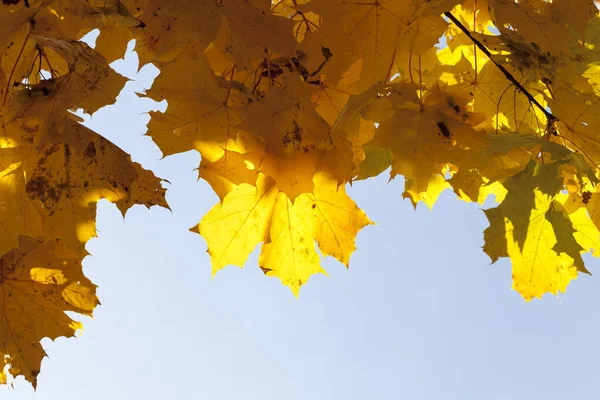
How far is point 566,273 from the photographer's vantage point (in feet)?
4.95

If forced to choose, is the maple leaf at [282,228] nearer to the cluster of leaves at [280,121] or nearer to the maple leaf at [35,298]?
the cluster of leaves at [280,121]

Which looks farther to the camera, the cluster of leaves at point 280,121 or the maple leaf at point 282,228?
the maple leaf at point 282,228

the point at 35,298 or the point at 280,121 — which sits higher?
the point at 280,121

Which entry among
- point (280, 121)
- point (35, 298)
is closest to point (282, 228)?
point (280, 121)

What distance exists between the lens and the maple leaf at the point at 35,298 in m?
1.59

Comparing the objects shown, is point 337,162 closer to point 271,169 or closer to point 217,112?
point 271,169

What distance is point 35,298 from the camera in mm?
1616

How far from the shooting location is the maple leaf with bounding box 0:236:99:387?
62.7 inches

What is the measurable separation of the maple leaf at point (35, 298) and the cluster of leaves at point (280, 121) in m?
0.01

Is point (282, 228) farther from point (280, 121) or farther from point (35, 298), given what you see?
point (35, 298)

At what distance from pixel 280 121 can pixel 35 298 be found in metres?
0.82

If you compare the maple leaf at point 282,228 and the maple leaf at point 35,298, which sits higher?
the maple leaf at point 282,228

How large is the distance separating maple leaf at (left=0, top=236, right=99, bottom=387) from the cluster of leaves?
11 mm

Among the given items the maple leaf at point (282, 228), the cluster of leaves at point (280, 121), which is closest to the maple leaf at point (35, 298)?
the cluster of leaves at point (280, 121)
